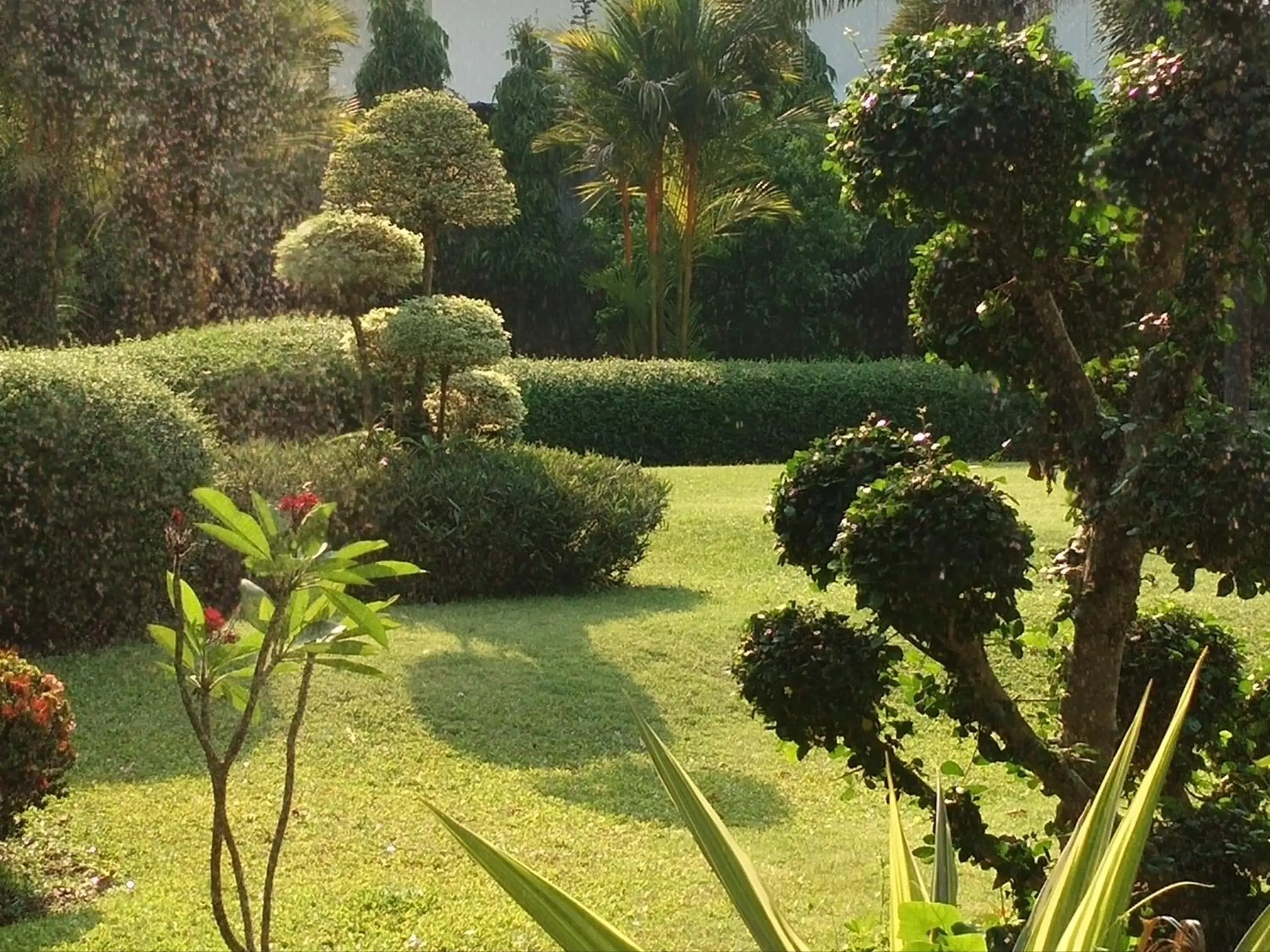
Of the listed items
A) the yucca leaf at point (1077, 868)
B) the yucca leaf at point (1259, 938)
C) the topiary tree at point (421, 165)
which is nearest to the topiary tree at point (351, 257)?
the topiary tree at point (421, 165)

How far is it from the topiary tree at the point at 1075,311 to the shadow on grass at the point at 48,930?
2.17 m

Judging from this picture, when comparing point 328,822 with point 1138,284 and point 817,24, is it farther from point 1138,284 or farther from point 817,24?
point 817,24

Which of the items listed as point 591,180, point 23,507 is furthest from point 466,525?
point 591,180

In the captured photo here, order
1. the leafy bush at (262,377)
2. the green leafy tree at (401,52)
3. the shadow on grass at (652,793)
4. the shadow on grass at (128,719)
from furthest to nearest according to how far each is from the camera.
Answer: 1. the green leafy tree at (401,52)
2. the leafy bush at (262,377)
3. the shadow on grass at (128,719)
4. the shadow on grass at (652,793)

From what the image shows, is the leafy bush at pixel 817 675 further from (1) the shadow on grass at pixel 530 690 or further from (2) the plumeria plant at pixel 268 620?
(1) the shadow on grass at pixel 530 690

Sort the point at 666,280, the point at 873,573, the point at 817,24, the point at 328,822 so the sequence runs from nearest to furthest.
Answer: the point at 873,573
the point at 328,822
the point at 666,280
the point at 817,24

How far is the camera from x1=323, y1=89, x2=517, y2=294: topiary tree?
980 cm

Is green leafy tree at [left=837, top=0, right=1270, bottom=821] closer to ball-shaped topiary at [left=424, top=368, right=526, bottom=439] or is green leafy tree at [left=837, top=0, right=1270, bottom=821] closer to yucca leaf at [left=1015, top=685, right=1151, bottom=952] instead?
yucca leaf at [left=1015, top=685, right=1151, bottom=952]

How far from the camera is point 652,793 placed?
5.12 m

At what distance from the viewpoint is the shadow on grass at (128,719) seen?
208 inches

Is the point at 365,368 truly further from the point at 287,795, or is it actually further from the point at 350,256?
the point at 287,795

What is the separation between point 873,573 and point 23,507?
508 cm

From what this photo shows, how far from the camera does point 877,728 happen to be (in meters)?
2.78

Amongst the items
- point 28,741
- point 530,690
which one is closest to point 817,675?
point 28,741
